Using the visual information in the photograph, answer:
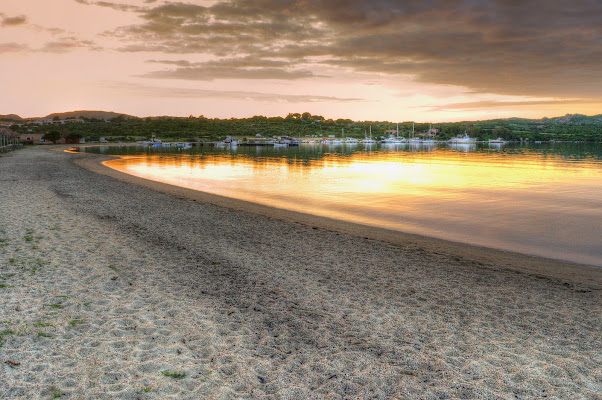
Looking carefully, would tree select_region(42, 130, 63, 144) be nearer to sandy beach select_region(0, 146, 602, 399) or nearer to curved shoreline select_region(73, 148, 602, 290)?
curved shoreline select_region(73, 148, 602, 290)

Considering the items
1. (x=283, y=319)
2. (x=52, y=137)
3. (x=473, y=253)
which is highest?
(x=52, y=137)

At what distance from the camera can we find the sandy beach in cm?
476

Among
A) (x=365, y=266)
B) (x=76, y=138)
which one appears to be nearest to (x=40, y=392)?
(x=365, y=266)

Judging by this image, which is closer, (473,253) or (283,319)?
(283,319)

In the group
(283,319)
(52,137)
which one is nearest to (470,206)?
(283,319)

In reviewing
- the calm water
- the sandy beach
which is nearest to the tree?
the calm water

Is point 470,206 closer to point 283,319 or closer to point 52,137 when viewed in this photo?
point 283,319

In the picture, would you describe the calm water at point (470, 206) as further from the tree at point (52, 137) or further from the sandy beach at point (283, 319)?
the tree at point (52, 137)

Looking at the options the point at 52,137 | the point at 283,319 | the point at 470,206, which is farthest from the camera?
the point at 52,137

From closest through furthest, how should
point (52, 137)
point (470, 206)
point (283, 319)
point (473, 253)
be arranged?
point (283, 319) → point (473, 253) → point (470, 206) → point (52, 137)

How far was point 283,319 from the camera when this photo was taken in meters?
6.55

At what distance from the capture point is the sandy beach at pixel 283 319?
4.76m

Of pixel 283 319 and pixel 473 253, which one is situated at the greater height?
pixel 283 319

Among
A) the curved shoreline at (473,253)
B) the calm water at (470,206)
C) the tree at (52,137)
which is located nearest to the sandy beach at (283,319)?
the curved shoreline at (473,253)
